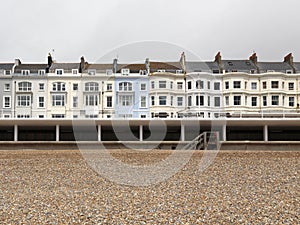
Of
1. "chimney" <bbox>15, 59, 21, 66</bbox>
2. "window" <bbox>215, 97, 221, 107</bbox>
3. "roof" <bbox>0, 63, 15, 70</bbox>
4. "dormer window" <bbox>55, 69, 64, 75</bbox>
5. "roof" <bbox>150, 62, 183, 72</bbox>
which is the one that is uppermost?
"chimney" <bbox>15, 59, 21, 66</bbox>

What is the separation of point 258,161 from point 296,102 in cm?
3484

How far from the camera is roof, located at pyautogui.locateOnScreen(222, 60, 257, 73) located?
4847 cm

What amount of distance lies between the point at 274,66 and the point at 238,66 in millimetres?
4223

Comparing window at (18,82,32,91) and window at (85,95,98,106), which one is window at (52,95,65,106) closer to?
window at (85,95,98,106)

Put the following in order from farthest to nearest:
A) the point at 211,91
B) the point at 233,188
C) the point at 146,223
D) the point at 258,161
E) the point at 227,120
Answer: the point at 211,91 < the point at 227,120 < the point at 258,161 < the point at 233,188 < the point at 146,223

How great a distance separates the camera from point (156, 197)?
847 cm

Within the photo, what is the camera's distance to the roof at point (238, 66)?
48.5 m

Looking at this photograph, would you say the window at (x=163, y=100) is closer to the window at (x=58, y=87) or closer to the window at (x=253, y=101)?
the window at (x=253, y=101)

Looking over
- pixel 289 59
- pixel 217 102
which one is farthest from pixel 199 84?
pixel 289 59

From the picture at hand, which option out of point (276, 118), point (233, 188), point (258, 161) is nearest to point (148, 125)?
→ point (276, 118)

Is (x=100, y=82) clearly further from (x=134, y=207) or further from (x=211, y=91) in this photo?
(x=134, y=207)

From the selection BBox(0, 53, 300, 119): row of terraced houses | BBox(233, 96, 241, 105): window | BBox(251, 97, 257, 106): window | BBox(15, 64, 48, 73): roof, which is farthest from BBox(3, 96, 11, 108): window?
BBox(251, 97, 257, 106): window

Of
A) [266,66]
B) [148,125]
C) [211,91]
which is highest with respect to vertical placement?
[266,66]

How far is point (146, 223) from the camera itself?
21.2 feet
